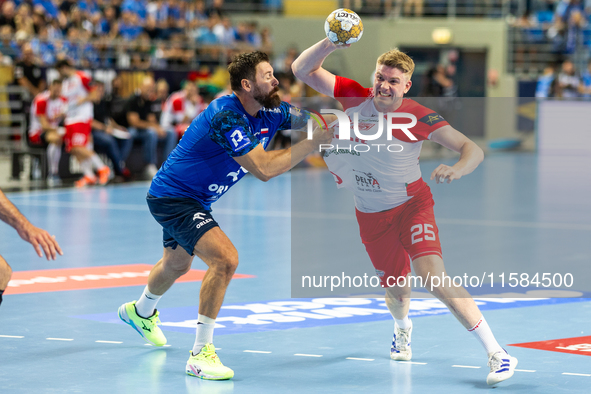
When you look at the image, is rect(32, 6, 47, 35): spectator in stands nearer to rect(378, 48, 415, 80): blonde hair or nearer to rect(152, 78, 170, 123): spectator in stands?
rect(152, 78, 170, 123): spectator in stands

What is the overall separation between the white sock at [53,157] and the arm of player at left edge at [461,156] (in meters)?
13.6

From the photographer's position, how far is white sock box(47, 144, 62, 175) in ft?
60.2

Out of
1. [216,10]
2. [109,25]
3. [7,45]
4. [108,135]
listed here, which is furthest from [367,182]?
[216,10]

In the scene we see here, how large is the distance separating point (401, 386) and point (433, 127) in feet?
5.55

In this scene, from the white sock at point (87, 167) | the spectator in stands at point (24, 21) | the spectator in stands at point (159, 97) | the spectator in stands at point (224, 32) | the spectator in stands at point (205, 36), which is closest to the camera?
the white sock at point (87, 167)

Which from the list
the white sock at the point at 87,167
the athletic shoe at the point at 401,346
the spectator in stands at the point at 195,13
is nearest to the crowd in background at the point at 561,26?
the spectator in stands at the point at 195,13

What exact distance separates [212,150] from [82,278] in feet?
12.6

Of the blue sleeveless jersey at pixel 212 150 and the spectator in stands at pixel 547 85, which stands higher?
the spectator in stands at pixel 547 85

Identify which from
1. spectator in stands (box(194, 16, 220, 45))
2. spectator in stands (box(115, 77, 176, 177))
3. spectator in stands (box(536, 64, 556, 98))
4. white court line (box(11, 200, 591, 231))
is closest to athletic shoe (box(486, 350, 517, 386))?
white court line (box(11, 200, 591, 231))

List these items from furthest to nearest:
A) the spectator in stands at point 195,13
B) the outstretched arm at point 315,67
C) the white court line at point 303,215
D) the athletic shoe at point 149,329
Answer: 1. the spectator in stands at point 195,13
2. the white court line at point 303,215
3. the athletic shoe at point 149,329
4. the outstretched arm at point 315,67

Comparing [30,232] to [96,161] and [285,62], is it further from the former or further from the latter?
[285,62]

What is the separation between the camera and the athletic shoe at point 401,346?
6.20 meters

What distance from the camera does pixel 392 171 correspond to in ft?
20.1

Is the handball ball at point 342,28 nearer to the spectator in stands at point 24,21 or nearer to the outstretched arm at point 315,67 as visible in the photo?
the outstretched arm at point 315,67
